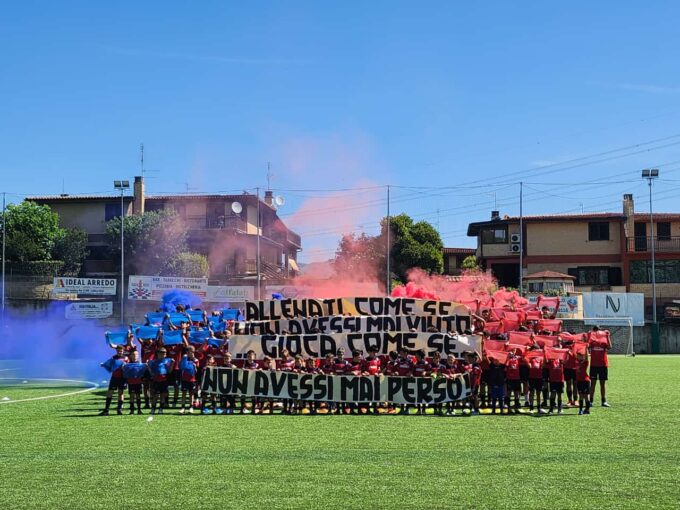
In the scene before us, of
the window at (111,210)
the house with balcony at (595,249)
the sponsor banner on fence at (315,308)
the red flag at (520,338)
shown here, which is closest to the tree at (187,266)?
the window at (111,210)

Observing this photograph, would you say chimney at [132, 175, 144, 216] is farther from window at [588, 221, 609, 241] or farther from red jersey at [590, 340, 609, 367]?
red jersey at [590, 340, 609, 367]

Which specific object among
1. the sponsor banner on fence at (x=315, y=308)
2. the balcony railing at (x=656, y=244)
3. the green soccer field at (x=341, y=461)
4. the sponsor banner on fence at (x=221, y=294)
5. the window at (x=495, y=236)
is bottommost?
the green soccer field at (x=341, y=461)

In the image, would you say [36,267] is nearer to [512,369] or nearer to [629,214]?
[512,369]

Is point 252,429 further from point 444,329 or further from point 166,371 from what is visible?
point 444,329

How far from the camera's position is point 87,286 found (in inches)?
1841

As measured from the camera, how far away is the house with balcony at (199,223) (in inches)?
2218

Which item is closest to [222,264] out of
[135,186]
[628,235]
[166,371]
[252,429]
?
[135,186]

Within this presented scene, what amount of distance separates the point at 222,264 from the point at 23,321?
48.9 ft

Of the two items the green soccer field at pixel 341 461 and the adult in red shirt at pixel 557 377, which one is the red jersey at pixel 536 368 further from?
the green soccer field at pixel 341 461

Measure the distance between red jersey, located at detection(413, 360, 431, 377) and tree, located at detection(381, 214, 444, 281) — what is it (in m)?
38.1

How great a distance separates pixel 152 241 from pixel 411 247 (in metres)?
18.7

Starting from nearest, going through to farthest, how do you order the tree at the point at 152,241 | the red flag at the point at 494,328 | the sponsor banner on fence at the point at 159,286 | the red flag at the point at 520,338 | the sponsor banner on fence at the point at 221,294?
1. the red flag at the point at 520,338
2. the red flag at the point at 494,328
3. the sponsor banner on fence at the point at 159,286
4. the sponsor banner on fence at the point at 221,294
5. the tree at the point at 152,241

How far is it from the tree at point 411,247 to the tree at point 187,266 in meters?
14.2

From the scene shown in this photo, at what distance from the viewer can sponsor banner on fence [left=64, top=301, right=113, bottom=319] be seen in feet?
149
